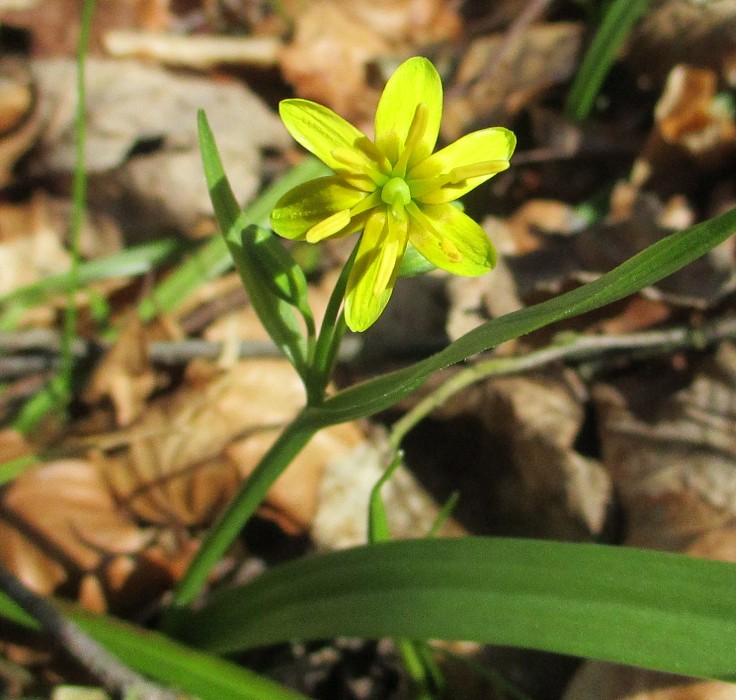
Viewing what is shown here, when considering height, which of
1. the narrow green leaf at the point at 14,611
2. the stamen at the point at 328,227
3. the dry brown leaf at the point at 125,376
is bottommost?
the narrow green leaf at the point at 14,611

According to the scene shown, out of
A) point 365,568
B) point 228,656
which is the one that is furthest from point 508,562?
point 228,656

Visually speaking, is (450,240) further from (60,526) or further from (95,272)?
(95,272)

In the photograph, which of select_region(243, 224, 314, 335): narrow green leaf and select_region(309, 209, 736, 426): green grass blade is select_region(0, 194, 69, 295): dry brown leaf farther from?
select_region(309, 209, 736, 426): green grass blade

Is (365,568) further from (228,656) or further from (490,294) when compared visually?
(490,294)

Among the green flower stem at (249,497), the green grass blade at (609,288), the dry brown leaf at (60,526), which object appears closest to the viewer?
the green grass blade at (609,288)

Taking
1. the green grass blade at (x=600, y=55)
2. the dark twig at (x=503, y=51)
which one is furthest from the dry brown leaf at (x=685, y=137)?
the dark twig at (x=503, y=51)

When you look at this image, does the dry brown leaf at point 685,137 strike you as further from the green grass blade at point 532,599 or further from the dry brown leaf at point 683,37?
the green grass blade at point 532,599

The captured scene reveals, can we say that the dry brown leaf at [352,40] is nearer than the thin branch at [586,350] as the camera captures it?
No
